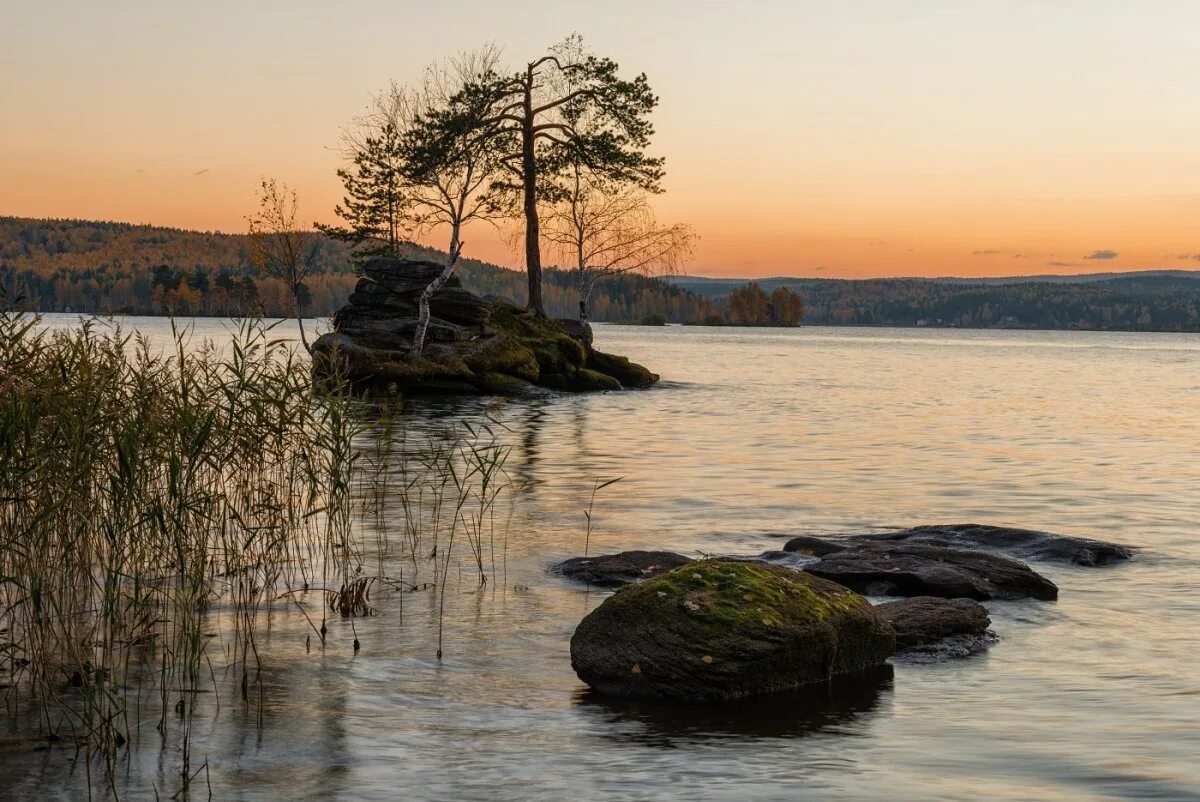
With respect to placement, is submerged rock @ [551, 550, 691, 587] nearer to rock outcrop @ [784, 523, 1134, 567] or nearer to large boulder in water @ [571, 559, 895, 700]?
rock outcrop @ [784, 523, 1134, 567]

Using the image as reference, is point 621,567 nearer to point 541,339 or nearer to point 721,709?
point 721,709

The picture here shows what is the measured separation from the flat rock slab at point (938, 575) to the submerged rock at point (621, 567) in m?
1.69

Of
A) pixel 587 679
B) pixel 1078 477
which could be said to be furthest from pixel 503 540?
pixel 1078 477

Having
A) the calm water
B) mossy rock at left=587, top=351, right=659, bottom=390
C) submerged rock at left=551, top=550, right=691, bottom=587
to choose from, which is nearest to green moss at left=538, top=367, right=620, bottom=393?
mossy rock at left=587, top=351, right=659, bottom=390

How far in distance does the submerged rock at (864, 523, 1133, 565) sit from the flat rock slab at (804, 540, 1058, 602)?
1.86m

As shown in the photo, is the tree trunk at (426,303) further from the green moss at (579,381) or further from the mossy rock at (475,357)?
the green moss at (579,381)

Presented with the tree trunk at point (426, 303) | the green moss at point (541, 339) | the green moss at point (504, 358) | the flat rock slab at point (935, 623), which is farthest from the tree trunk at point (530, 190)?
the flat rock slab at point (935, 623)

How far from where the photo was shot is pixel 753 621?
9852mm

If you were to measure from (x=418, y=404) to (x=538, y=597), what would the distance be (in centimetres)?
2881

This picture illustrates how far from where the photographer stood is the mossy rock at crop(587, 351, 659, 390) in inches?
2180

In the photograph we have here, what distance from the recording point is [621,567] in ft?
46.1

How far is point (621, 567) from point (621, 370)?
41.8 metres

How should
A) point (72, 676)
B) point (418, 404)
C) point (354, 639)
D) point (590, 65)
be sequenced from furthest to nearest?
point (590, 65) < point (418, 404) < point (354, 639) < point (72, 676)

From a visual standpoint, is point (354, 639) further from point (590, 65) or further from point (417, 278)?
point (590, 65)
